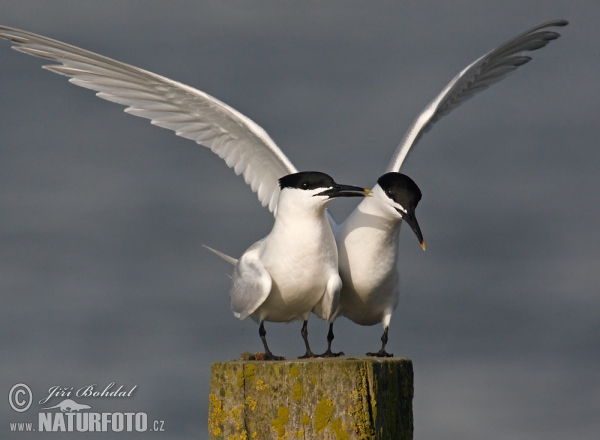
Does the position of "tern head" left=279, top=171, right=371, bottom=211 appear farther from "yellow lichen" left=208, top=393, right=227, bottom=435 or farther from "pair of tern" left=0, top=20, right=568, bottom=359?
"yellow lichen" left=208, top=393, right=227, bottom=435

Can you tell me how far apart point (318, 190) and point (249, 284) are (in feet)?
3.55

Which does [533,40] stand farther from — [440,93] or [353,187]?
[353,187]

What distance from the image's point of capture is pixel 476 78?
1099cm

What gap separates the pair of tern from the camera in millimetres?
8078

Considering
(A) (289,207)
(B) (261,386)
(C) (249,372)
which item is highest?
(A) (289,207)

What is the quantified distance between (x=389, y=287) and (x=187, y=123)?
3.07 metres

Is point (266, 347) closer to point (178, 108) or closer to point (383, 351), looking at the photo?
point (383, 351)

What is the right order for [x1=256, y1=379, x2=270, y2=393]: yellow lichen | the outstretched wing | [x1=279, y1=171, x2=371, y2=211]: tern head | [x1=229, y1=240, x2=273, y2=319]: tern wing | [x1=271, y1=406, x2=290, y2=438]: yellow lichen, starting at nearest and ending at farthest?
[x1=271, y1=406, x2=290, y2=438]: yellow lichen → [x1=256, y1=379, x2=270, y2=393]: yellow lichen → [x1=279, y1=171, x2=371, y2=211]: tern head → [x1=229, y1=240, x2=273, y2=319]: tern wing → the outstretched wing

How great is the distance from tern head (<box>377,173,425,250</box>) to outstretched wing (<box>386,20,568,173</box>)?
1.37 m

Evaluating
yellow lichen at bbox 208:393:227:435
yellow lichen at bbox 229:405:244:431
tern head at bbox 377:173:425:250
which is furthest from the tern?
yellow lichen at bbox 229:405:244:431

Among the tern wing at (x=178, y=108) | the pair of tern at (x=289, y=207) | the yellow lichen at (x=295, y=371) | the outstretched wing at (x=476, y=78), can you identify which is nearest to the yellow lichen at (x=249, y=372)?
the yellow lichen at (x=295, y=371)

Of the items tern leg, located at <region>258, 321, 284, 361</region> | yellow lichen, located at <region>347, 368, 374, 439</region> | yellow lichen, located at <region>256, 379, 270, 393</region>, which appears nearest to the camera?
yellow lichen, located at <region>347, 368, 374, 439</region>

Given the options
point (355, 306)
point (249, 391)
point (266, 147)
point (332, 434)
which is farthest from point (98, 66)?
point (332, 434)

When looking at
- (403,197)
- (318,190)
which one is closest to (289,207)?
(318,190)
